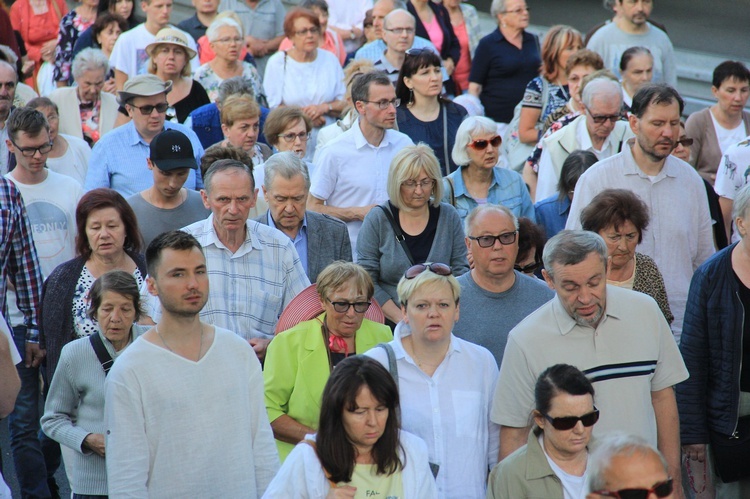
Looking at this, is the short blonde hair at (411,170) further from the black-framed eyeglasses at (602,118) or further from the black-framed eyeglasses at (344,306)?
the black-framed eyeglasses at (602,118)

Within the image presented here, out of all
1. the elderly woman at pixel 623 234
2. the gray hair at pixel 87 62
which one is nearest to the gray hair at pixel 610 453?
the elderly woman at pixel 623 234

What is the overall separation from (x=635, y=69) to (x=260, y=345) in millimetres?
4785

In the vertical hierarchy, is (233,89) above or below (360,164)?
above

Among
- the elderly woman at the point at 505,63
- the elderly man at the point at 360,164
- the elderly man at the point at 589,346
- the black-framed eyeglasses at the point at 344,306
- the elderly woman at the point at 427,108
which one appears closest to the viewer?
the elderly man at the point at 589,346

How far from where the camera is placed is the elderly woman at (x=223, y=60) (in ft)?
31.2

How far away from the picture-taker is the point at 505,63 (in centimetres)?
1008

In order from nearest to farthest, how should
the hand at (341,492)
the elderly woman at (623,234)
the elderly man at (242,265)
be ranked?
the hand at (341,492), the elderly woman at (623,234), the elderly man at (242,265)

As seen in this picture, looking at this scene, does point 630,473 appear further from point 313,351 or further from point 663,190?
point 663,190

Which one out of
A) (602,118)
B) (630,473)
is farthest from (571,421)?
(602,118)

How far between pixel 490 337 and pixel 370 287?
635 mm

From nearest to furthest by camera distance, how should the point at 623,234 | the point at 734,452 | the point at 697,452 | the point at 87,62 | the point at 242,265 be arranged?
the point at 734,452, the point at 697,452, the point at 623,234, the point at 242,265, the point at 87,62

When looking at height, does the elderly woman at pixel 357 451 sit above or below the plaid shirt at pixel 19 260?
below

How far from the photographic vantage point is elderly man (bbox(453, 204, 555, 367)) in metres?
5.41

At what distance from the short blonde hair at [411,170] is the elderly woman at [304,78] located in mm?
3593
